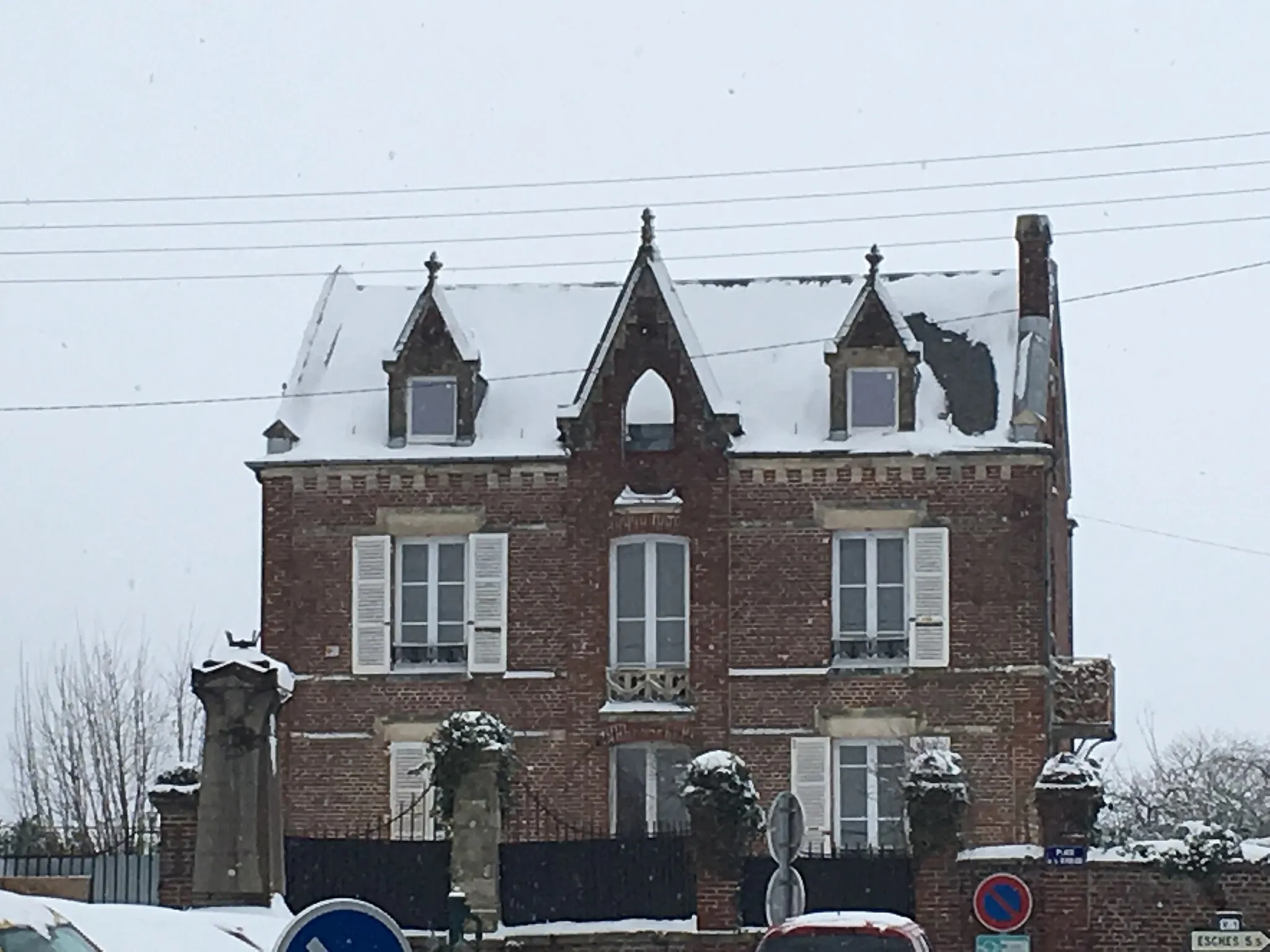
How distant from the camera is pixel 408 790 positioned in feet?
116

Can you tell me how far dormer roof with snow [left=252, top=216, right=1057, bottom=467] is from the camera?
35281 mm

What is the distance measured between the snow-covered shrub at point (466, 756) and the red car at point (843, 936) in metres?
7.04

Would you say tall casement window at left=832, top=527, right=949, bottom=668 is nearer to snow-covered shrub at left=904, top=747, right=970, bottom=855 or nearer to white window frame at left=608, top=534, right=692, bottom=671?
white window frame at left=608, top=534, right=692, bottom=671

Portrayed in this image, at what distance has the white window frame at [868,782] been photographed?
34375mm

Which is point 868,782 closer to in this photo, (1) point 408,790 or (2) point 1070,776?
(1) point 408,790

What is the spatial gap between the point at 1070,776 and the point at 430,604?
41.3 feet

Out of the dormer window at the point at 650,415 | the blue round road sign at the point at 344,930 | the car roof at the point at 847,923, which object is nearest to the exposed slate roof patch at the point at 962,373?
the dormer window at the point at 650,415

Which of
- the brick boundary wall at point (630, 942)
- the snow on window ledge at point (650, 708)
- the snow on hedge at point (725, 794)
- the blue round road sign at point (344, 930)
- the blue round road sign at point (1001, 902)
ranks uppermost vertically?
the snow on window ledge at point (650, 708)

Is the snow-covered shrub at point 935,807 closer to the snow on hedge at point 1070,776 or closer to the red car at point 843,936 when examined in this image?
the snow on hedge at point 1070,776

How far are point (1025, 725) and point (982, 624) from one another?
154cm

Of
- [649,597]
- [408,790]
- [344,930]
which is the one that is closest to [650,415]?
[649,597]

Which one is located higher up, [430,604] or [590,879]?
[430,604]

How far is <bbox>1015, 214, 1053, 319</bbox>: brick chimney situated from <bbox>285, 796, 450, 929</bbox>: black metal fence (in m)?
13.6

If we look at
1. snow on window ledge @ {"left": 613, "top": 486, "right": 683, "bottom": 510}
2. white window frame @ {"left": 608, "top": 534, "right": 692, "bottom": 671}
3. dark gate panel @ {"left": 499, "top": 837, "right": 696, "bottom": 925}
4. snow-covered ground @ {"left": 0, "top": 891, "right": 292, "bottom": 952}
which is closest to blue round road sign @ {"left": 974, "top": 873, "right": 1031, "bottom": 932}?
dark gate panel @ {"left": 499, "top": 837, "right": 696, "bottom": 925}
